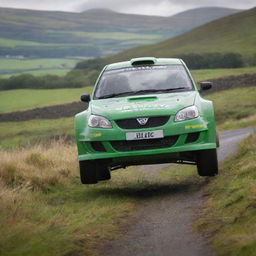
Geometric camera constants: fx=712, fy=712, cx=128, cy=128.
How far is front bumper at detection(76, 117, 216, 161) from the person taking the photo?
32.6ft

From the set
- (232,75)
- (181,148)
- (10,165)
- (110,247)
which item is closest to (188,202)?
(181,148)

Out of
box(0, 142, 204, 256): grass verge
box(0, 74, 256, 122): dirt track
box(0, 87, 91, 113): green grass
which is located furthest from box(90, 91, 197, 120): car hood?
box(0, 87, 91, 113): green grass

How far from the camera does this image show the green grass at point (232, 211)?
19.7ft

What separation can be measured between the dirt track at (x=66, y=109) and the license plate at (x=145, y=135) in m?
55.1

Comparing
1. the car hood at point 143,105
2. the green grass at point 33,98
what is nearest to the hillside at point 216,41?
the green grass at point 33,98

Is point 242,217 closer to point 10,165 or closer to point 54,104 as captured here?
point 10,165

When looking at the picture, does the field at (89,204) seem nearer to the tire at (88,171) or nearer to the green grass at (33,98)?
the tire at (88,171)

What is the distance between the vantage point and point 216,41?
424 feet

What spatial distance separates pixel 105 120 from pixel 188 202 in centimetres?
173

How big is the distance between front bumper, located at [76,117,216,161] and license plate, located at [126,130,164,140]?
0.05 m

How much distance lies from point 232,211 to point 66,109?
68505 mm

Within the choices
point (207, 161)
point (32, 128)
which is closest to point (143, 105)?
point (207, 161)

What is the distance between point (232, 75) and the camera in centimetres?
7606

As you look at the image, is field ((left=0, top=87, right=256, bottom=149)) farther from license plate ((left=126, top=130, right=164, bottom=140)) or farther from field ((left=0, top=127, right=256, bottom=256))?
license plate ((left=126, top=130, right=164, bottom=140))
